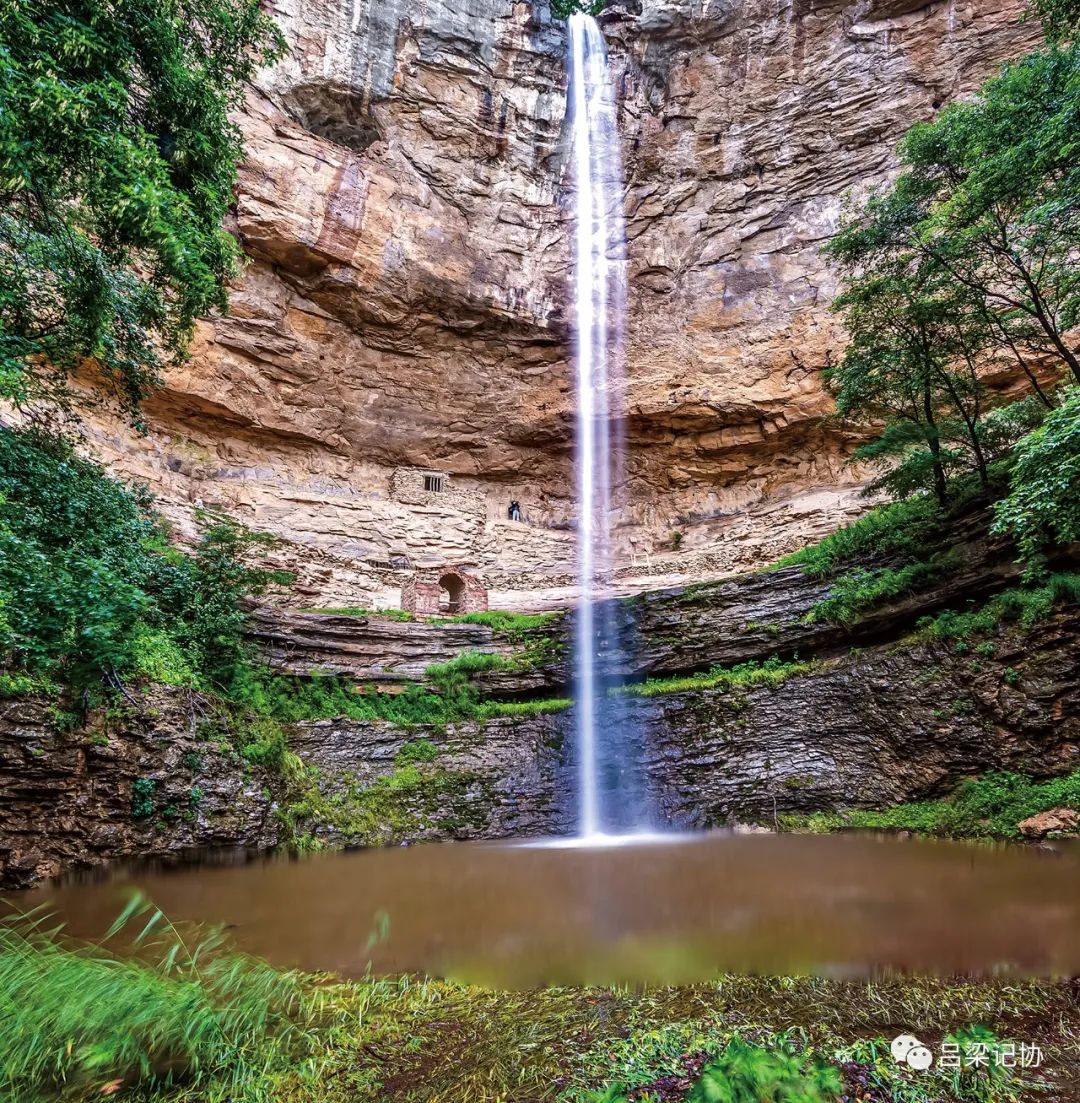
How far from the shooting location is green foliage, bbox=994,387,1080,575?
5.26 m

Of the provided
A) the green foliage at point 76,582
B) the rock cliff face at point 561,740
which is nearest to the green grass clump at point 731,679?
the rock cliff face at point 561,740

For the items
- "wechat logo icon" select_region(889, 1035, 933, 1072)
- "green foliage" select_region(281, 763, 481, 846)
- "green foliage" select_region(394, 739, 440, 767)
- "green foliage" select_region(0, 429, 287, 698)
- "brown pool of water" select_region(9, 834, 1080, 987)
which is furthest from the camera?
"green foliage" select_region(394, 739, 440, 767)

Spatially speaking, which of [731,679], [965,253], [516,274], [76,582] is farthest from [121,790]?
[516,274]

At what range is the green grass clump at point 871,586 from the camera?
30.6 feet

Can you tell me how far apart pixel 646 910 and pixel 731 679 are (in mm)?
6682

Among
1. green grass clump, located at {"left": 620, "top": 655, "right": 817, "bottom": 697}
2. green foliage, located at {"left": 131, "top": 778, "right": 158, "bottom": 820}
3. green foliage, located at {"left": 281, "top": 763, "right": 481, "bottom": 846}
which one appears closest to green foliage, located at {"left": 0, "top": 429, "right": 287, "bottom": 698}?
green foliage, located at {"left": 131, "top": 778, "right": 158, "bottom": 820}

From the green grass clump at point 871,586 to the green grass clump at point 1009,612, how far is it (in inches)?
24.4

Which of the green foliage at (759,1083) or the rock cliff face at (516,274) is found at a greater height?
the rock cliff face at (516,274)

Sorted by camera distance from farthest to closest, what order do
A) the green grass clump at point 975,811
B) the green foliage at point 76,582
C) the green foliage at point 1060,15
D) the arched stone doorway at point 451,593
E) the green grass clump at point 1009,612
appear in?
the arched stone doorway at point 451,593
the green grass clump at point 1009,612
the green foliage at point 1060,15
the green grass clump at point 975,811
the green foliage at point 76,582

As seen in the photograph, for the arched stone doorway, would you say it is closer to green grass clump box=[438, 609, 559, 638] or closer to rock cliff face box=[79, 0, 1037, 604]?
rock cliff face box=[79, 0, 1037, 604]

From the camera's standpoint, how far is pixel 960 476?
1032cm

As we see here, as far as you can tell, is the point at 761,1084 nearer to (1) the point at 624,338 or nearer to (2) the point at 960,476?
(2) the point at 960,476

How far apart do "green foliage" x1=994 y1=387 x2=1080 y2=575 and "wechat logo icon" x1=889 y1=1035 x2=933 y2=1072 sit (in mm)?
4868

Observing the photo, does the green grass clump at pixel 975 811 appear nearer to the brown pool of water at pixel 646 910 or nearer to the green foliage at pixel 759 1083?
the brown pool of water at pixel 646 910
